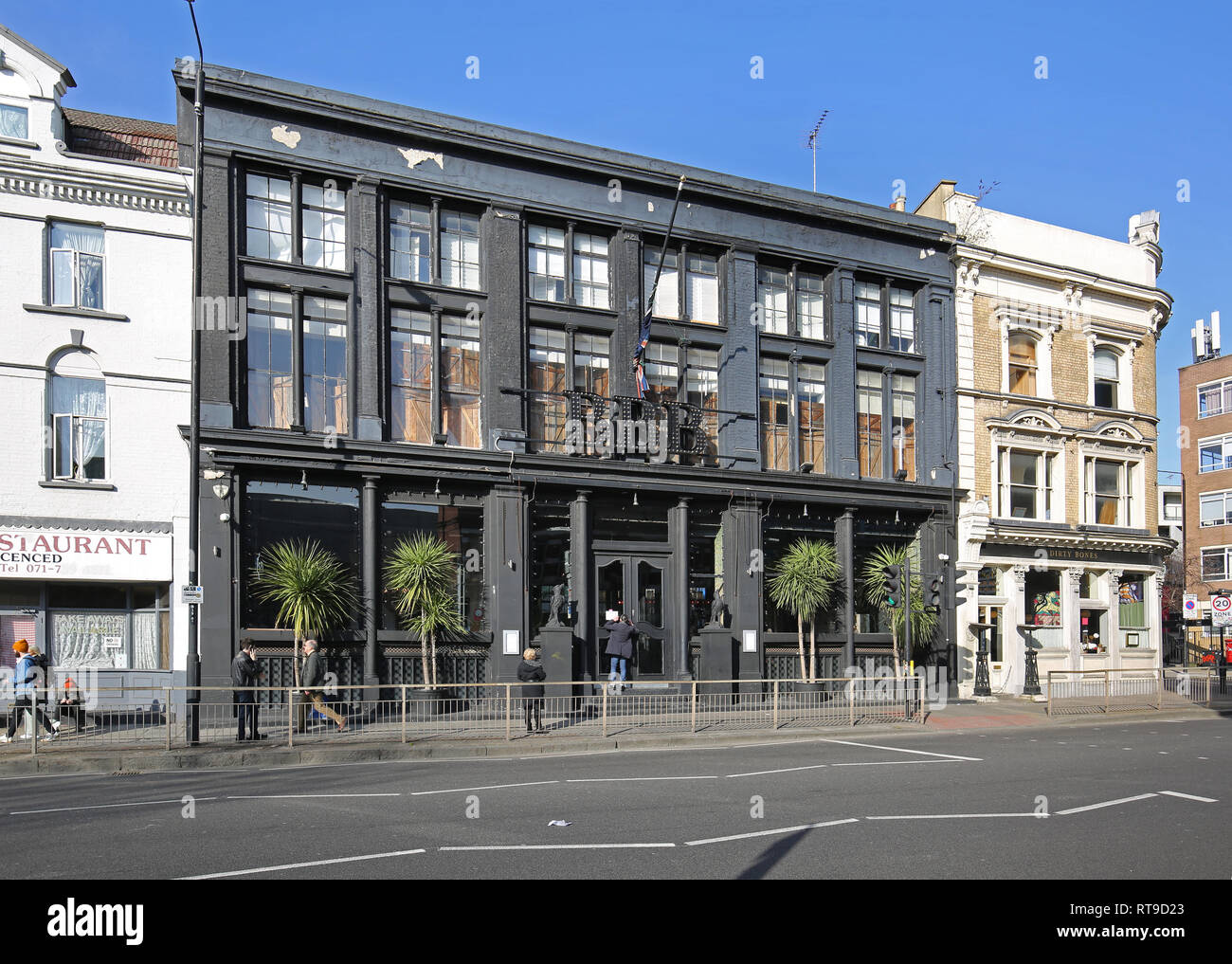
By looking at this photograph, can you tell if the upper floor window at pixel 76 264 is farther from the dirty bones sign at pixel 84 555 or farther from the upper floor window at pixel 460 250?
the upper floor window at pixel 460 250

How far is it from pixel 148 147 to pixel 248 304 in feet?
14.4

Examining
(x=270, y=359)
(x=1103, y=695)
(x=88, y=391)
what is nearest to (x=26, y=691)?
(x=88, y=391)

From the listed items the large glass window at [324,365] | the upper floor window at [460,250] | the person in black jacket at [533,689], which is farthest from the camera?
the upper floor window at [460,250]

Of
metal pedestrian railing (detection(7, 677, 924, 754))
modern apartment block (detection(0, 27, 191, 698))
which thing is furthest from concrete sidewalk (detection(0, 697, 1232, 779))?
modern apartment block (detection(0, 27, 191, 698))

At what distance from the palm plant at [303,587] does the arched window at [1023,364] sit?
20.1m

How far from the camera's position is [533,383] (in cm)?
2312

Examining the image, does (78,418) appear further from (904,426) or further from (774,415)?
(904,426)

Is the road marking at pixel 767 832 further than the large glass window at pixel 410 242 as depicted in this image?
No

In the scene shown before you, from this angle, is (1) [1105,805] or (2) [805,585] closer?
(1) [1105,805]

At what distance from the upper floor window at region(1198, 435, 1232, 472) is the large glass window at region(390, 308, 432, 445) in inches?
1763

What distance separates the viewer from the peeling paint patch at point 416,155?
22.1 metres

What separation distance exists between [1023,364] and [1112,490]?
520 cm

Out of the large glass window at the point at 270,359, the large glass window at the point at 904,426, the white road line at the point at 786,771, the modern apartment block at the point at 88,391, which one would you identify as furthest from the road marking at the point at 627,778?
the large glass window at the point at 904,426

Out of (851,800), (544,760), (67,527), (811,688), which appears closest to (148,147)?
(67,527)
